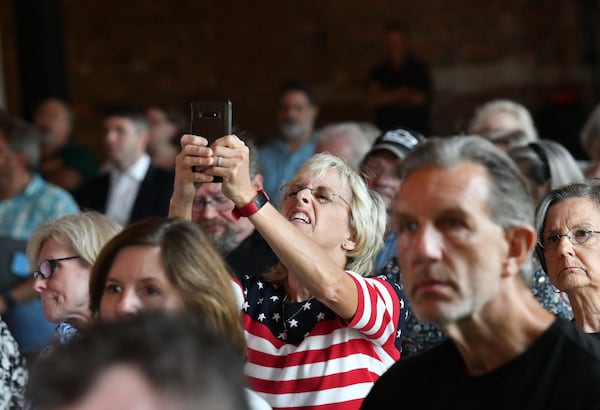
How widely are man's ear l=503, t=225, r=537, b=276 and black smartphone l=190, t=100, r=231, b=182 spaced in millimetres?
846

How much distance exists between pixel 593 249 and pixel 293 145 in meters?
4.17

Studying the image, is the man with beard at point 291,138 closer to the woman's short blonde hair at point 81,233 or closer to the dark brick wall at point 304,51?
the dark brick wall at point 304,51

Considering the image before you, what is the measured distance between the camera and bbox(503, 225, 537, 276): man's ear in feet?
5.93

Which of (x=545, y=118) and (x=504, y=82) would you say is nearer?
(x=545, y=118)

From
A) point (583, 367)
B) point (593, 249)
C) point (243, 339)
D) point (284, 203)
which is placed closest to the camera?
point (583, 367)

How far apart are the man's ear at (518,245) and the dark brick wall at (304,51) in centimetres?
707

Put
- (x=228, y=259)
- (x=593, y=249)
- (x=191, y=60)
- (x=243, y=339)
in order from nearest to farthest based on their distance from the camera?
(x=243, y=339) < (x=593, y=249) < (x=228, y=259) < (x=191, y=60)

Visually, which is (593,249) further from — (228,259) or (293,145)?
(293,145)

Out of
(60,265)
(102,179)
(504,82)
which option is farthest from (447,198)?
(504,82)

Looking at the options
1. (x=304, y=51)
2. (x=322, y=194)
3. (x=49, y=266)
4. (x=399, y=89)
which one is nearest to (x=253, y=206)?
(x=322, y=194)

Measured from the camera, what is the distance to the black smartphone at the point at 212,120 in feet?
8.10

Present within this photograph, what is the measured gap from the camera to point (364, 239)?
288cm

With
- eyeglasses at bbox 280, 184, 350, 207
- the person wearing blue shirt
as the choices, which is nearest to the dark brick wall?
the person wearing blue shirt

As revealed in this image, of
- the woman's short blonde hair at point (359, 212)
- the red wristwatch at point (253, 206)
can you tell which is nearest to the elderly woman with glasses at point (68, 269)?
the woman's short blonde hair at point (359, 212)
